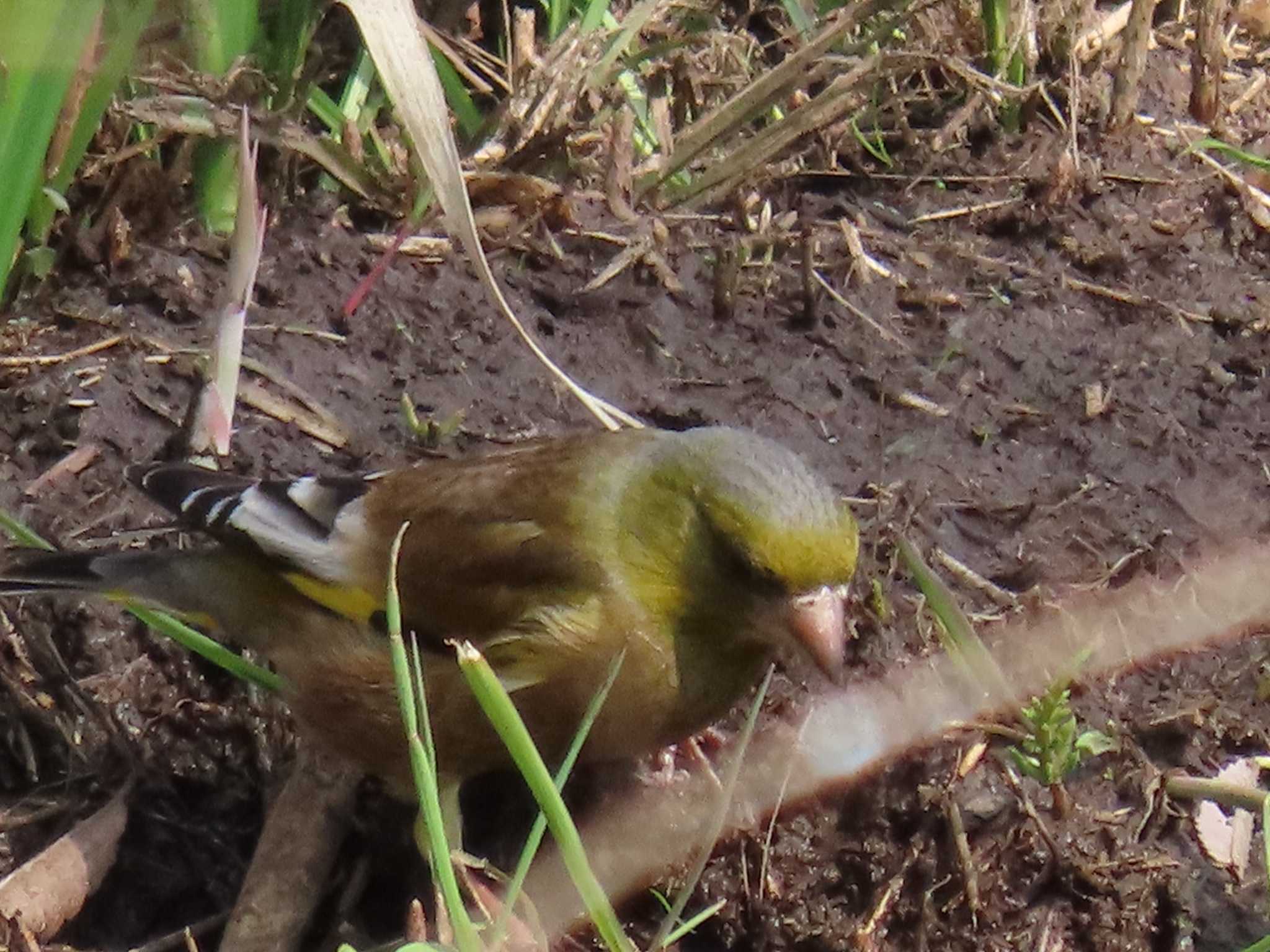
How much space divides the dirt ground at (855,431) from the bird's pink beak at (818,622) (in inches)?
14.9

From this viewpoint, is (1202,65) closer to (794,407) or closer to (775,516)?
(794,407)

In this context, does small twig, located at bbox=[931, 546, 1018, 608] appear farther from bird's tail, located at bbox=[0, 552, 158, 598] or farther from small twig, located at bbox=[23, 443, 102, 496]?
small twig, located at bbox=[23, 443, 102, 496]

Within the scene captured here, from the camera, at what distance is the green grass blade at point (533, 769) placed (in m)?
1.76

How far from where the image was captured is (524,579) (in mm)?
2871

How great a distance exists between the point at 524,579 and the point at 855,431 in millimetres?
1003

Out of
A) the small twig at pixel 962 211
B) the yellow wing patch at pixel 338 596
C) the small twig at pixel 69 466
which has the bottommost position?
the small twig at pixel 962 211

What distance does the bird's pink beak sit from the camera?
261 centimetres

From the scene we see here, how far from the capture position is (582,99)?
4141 millimetres

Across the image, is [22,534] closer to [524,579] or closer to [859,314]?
[524,579]

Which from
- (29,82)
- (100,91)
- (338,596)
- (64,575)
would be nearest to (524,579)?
(338,596)

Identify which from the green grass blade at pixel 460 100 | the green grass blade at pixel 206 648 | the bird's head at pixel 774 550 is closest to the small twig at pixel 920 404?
the bird's head at pixel 774 550

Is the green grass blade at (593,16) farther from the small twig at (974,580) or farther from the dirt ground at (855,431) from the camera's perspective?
the small twig at (974,580)

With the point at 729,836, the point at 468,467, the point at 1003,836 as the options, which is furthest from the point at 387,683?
the point at 1003,836

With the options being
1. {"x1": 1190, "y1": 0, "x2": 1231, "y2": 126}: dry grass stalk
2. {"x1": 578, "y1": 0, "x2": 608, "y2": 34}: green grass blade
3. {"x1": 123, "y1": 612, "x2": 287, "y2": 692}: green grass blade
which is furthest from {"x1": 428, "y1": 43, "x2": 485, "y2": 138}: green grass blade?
{"x1": 1190, "y1": 0, "x2": 1231, "y2": 126}: dry grass stalk
